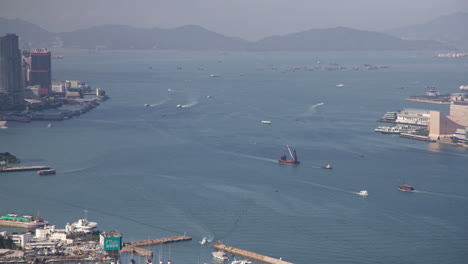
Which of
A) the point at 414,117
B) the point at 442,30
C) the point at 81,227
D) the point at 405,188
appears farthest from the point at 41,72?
the point at 442,30

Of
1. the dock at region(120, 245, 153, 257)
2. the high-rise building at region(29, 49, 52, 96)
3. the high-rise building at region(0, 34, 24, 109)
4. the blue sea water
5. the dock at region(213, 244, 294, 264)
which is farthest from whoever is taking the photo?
the high-rise building at region(29, 49, 52, 96)

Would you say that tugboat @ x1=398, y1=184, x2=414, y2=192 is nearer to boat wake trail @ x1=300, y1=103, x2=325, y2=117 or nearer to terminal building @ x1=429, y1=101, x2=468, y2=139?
terminal building @ x1=429, y1=101, x2=468, y2=139

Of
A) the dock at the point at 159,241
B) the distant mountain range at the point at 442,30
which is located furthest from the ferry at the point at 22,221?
the distant mountain range at the point at 442,30

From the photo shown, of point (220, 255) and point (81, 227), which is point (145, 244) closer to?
point (81, 227)

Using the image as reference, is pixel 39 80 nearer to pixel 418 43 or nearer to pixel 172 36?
pixel 418 43

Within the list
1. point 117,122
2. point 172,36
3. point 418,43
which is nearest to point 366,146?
point 117,122

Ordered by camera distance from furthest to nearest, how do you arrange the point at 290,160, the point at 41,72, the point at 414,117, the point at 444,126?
the point at 41,72, the point at 414,117, the point at 444,126, the point at 290,160

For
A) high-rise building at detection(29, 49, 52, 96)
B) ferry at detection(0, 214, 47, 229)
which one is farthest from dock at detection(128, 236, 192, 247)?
high-rise building at detection(29, 49, 52, 96)
